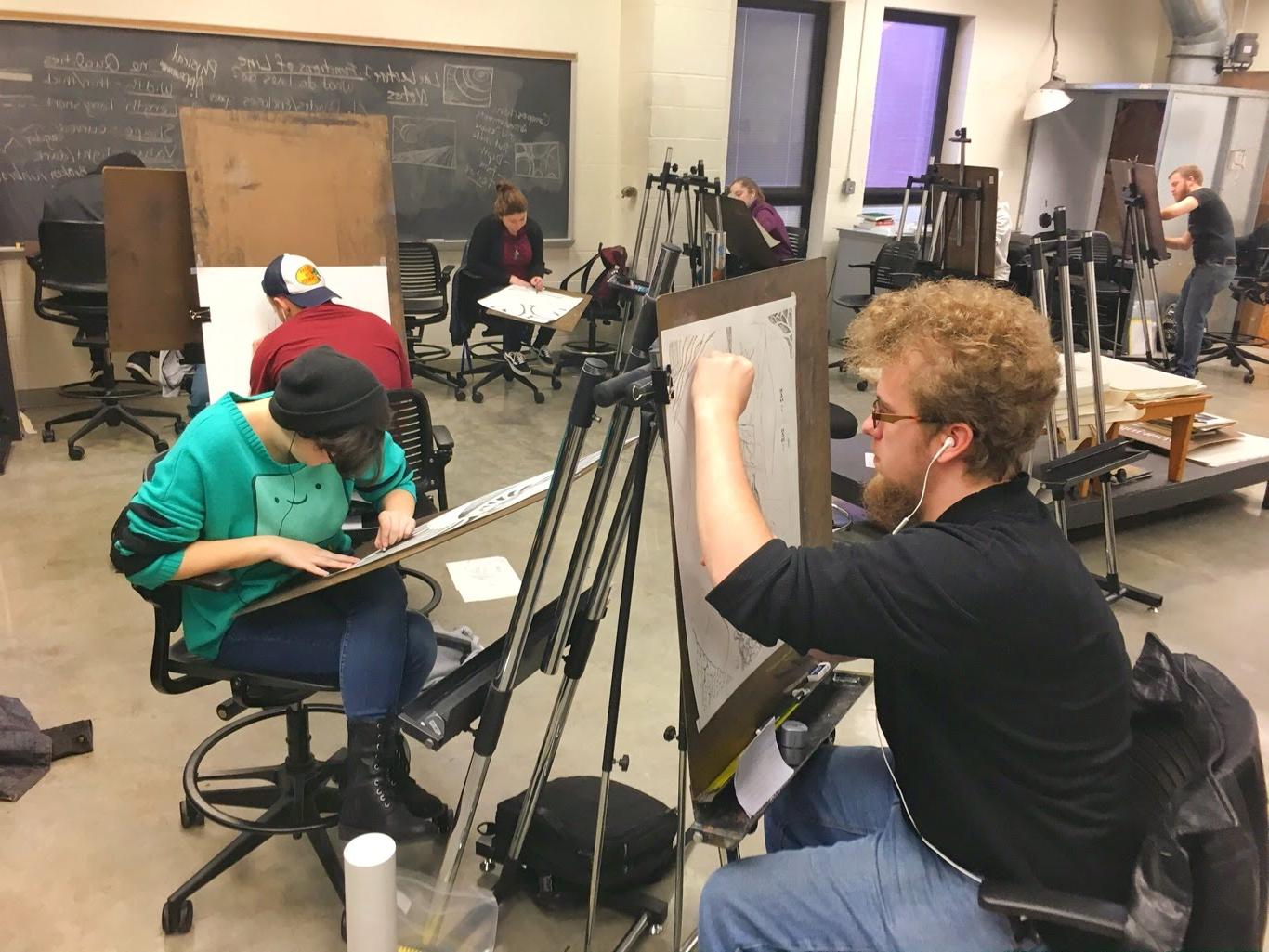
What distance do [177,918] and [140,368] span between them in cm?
397

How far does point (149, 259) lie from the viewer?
321cm

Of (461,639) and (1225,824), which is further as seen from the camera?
(461,639)

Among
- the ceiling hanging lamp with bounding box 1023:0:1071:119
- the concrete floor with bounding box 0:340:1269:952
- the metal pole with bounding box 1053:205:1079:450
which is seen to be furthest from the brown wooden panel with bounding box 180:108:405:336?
the ceiling hanging lamp with bounding box 1023:0:1071:119

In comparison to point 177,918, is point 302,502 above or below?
above

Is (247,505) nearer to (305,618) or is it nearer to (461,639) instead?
(305,618)

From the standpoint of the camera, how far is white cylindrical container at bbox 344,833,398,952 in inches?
52.6

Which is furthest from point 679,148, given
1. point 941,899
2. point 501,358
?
point 941,899

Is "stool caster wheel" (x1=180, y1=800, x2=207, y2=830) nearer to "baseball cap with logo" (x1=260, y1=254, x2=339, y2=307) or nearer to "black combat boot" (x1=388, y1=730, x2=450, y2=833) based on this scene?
"black combat boot" (x1=388, y1=730, x2=450, y2=833)

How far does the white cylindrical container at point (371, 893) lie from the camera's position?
1336mm

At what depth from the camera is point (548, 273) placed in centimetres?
599

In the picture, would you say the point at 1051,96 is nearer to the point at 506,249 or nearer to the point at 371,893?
the point at 506,249

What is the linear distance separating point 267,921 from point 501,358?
4083mm

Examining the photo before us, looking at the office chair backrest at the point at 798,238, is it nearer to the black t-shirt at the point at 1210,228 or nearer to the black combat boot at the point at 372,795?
the black t-shirt at the point at 1210,228

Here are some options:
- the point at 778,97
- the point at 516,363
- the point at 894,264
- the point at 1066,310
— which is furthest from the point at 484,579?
the point at 778,97
